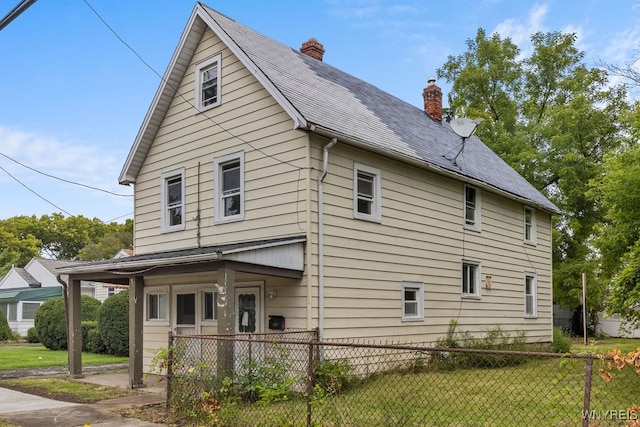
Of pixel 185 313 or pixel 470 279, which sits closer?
pixel 185 313

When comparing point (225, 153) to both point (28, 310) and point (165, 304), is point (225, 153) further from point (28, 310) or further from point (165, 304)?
point (28, 310)

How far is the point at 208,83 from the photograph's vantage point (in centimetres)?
1411

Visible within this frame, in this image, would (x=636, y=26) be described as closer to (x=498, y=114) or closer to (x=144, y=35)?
(x=144, y=35)

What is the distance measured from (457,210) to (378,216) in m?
3.54

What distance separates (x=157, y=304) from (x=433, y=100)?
36.7 feet

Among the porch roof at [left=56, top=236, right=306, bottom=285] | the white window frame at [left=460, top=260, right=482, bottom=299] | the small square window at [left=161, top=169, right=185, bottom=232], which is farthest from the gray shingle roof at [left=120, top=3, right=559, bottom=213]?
the porch roof at [left=56, top=236, right=306, bottom=285]

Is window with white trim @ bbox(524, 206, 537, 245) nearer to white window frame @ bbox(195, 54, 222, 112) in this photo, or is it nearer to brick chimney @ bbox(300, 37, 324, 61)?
brick chimney @ bbox(300, 37, 324, 61)

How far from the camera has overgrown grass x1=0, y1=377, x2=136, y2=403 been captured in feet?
35.9

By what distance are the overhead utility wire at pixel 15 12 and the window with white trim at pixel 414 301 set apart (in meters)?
9.43

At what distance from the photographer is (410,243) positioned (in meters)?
13.9

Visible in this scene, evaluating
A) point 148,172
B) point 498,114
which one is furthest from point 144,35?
point 498,114

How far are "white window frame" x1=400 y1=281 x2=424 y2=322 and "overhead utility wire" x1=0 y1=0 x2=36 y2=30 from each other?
927 cm

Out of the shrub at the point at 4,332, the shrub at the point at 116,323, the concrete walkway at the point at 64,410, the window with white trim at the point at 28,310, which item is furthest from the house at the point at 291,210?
Answer: the window with white trim at the point at 28,310

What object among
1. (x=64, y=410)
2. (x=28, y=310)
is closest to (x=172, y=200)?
(x=64, y=410)
